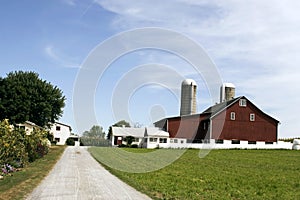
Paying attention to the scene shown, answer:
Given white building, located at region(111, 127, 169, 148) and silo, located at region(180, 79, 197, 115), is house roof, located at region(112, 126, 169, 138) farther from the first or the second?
silo, located at region(180, 79, 197, 115)

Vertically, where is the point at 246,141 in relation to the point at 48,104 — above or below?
below

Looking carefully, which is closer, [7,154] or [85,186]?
[85,186]

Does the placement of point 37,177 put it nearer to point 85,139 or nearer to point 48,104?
point 48,104

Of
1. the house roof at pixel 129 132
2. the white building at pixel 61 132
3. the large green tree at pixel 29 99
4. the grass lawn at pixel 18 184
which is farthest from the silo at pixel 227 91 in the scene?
the grass lawn at pixel 18 184

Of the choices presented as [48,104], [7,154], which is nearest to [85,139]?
[48,104]

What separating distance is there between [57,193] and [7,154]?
24.4 ft

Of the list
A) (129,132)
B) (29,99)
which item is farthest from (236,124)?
(29,99)

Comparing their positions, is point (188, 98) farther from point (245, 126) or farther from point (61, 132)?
point (61, 132)

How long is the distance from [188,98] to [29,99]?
80.2 ft

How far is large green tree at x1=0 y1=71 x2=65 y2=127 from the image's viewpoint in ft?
183

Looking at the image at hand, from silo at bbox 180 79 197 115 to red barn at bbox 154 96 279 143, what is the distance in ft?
10.3

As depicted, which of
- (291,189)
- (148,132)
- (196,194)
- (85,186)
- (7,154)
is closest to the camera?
(196,194)

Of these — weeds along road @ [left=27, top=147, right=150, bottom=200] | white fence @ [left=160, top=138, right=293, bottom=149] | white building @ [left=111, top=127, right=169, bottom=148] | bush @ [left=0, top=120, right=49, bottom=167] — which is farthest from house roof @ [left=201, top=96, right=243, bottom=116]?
weeds along road @ [left=27, top=147, right=150, bottom=200]

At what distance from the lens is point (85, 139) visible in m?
74.6
